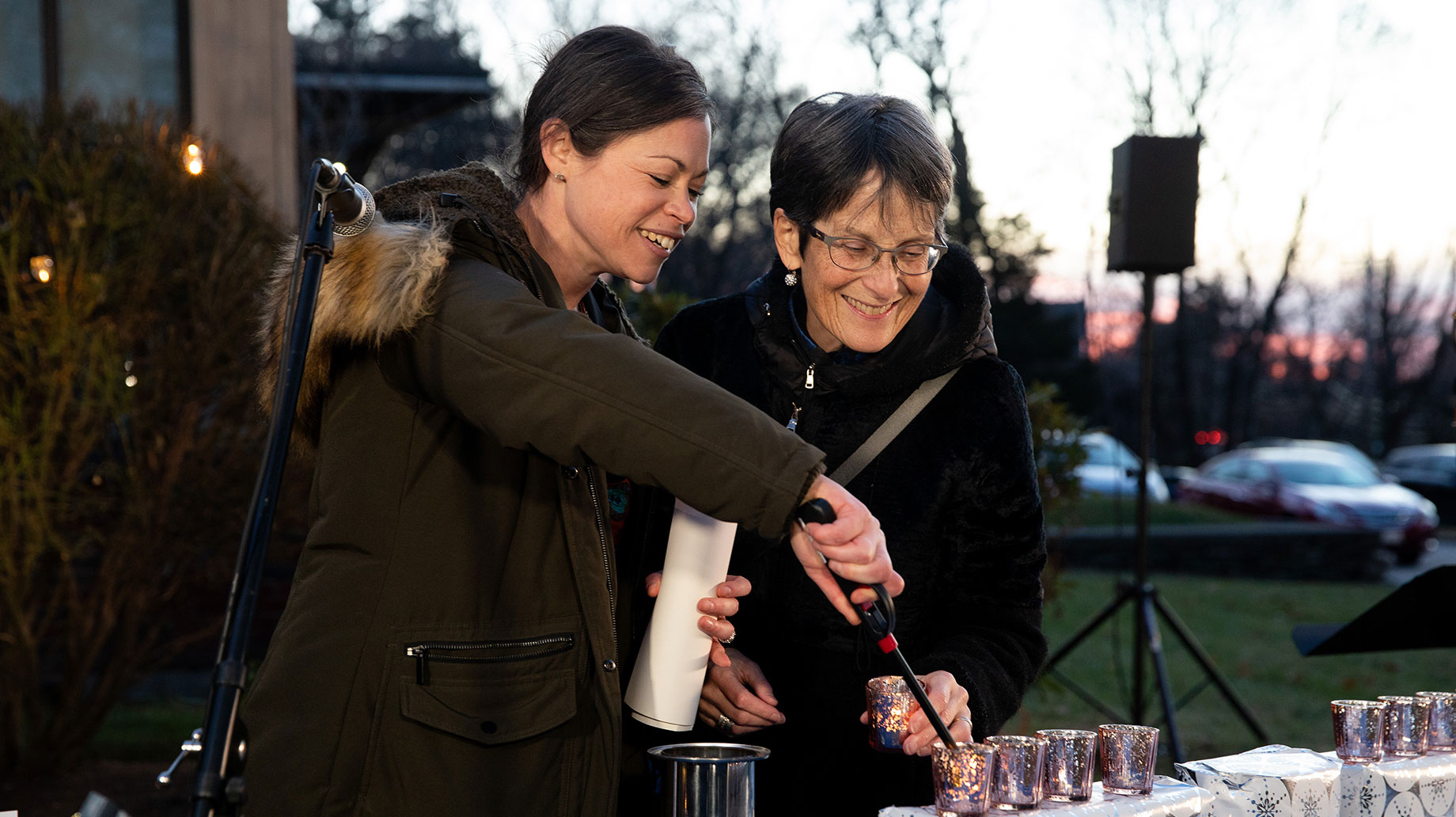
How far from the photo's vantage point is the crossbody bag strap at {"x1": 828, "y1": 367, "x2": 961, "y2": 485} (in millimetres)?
2162

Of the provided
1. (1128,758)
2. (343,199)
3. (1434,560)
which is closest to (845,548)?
(1128,758)

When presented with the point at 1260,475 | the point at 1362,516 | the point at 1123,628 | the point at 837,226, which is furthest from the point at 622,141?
the point at 1260,475

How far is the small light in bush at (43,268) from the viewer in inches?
187

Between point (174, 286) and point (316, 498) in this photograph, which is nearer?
point (316, 498)

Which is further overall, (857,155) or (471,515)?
(857,155)

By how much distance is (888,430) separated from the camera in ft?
7.11

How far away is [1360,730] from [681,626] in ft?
3.45

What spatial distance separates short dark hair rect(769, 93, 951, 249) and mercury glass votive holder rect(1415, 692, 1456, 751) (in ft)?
3.71

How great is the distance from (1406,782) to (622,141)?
1.54 meters

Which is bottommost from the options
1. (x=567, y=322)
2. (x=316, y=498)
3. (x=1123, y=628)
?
(x=1123, y=628)

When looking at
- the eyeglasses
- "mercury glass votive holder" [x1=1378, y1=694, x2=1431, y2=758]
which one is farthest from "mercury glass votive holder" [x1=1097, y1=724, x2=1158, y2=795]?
the eyeglasses

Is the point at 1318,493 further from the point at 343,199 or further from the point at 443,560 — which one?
the point at 343,199

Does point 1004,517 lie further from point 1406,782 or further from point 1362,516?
point 1362,516

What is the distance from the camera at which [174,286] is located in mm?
5152
